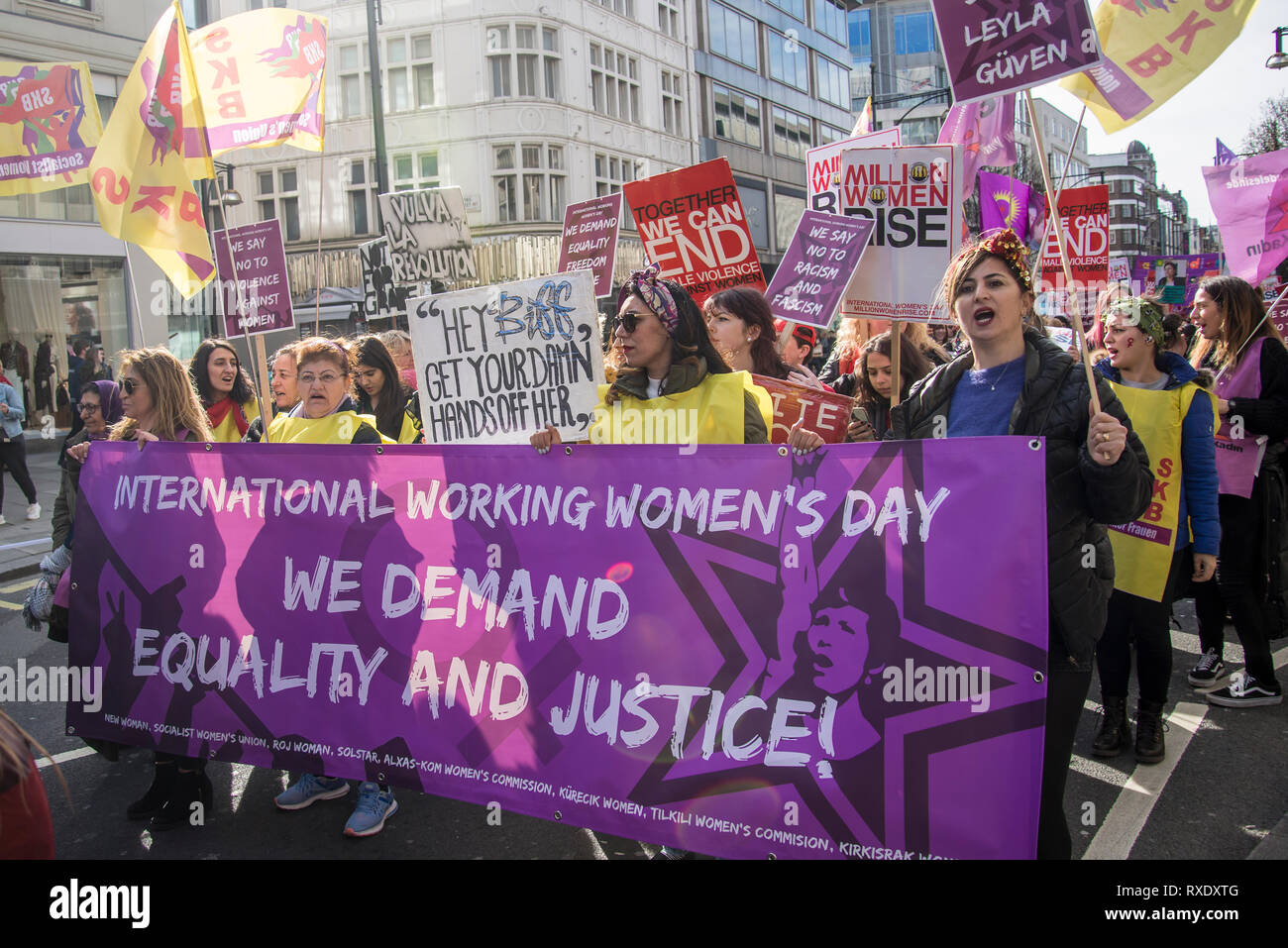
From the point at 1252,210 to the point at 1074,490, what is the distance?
4.51 metres

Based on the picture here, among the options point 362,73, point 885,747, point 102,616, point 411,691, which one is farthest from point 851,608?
point 362,73

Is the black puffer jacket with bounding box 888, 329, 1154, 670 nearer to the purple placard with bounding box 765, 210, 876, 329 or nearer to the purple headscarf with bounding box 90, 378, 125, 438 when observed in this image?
the purple placard with bounding box 765, 210, 876, 329

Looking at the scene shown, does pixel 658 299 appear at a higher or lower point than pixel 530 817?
higher

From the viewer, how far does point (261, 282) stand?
727 cm

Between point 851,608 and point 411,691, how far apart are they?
4.95 feet

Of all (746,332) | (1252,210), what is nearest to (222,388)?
(746,332)

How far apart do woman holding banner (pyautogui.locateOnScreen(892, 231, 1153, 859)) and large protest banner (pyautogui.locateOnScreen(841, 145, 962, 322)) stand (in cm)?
218

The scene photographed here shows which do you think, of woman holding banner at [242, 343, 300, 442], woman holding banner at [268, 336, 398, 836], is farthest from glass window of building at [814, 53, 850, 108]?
woman holding banner at [268, 336, 398, 836]

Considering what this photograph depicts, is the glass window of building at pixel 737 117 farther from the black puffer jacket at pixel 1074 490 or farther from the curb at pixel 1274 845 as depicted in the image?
the black puffer jacket at pixel 1074 490

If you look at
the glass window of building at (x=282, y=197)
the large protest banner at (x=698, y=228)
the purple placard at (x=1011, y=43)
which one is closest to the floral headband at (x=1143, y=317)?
the purple placard at (x=1011, y=43)

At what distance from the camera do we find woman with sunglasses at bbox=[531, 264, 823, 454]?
10.8 feet

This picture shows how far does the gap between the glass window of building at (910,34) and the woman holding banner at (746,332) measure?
2977 inches

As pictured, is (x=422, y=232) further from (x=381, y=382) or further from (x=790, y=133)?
(x=790, y=133)

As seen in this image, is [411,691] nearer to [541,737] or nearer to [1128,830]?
[541,737]
